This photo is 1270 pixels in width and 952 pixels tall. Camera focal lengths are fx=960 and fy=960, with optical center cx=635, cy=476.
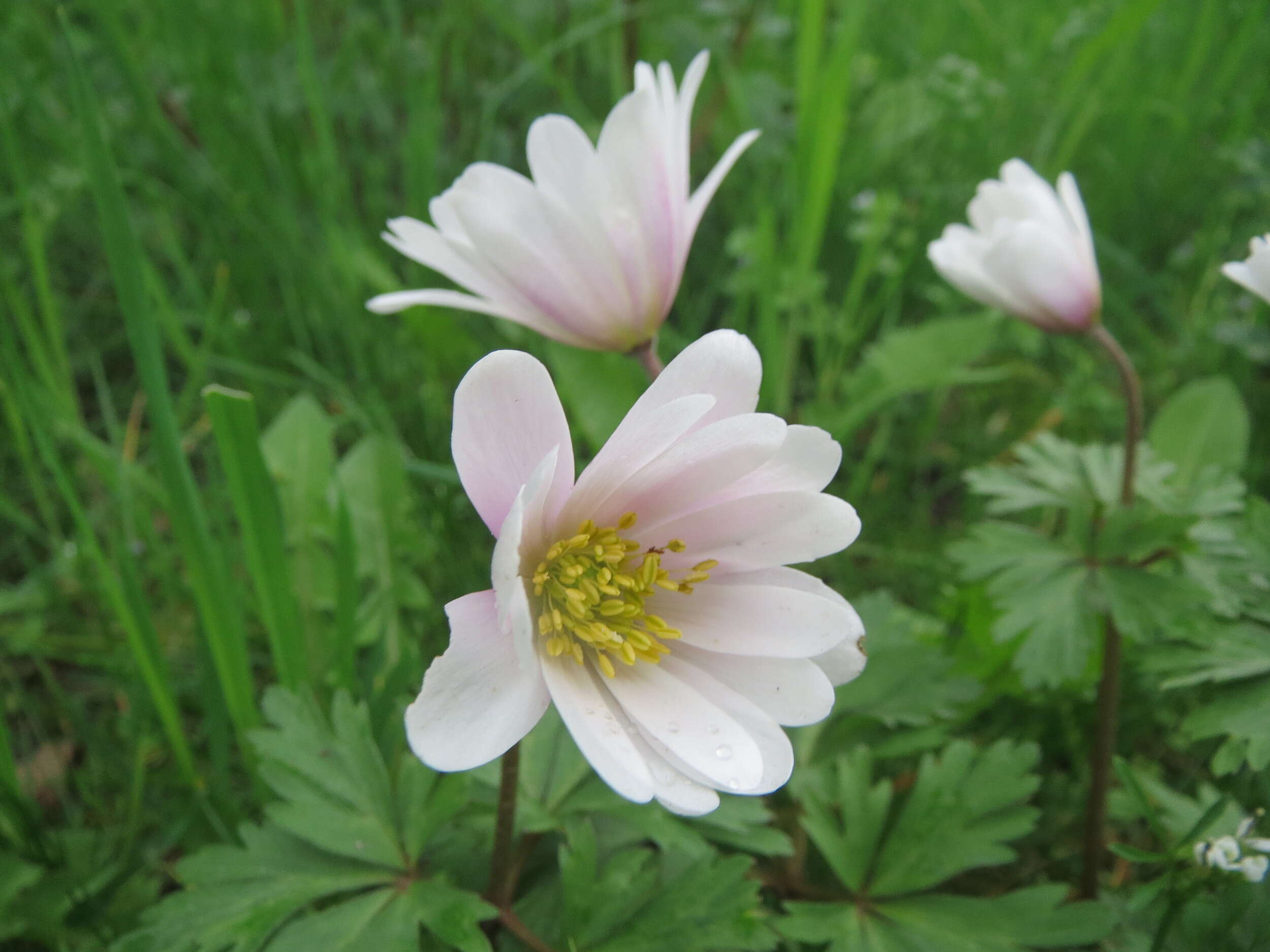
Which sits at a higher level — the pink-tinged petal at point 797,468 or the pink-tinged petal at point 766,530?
the pink-tinged petal at point 797,468

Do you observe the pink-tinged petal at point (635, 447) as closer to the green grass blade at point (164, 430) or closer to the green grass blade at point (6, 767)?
the green grass blade at point (164, 430)

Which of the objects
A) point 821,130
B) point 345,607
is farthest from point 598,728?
point 821,130

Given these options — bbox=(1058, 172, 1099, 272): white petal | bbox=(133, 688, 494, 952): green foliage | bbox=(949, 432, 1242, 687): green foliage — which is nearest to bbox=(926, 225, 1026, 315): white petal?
bbox=(1058, 172, 1099, 272): white petal

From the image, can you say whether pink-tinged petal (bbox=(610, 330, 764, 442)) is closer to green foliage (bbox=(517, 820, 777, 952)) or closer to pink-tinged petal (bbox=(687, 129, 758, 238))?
pink-tinged petal (bbox=(687, 129, 758, 238))

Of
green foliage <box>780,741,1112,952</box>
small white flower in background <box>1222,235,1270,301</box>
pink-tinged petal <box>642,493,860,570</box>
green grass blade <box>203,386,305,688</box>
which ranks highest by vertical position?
small white flower in background <box>1222,235,1270,301</box>

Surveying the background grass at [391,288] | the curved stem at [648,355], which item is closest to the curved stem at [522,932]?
the background grass at [391,288]
